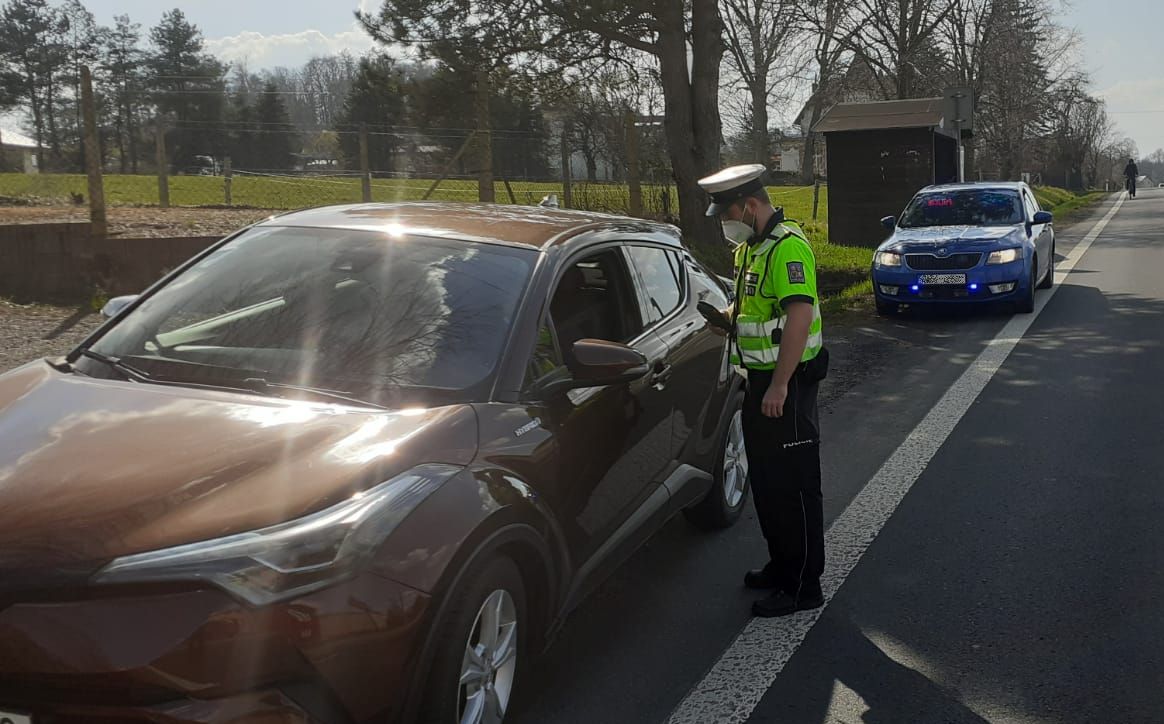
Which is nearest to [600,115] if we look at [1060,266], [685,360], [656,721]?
[1060,266]

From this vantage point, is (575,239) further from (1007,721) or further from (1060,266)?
(1060,266)

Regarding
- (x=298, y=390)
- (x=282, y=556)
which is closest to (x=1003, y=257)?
(x=298, y=390)

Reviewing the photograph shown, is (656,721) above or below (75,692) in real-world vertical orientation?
below

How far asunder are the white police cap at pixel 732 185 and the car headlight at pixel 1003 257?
9.16m

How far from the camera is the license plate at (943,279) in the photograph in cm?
1233

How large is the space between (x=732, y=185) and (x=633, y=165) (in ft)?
42.7

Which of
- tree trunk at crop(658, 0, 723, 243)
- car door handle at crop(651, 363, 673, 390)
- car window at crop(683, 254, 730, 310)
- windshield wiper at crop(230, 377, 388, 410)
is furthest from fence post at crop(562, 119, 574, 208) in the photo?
windshield wiper at crop(230, 377, 388, 410)

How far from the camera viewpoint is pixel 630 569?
4.70 meters

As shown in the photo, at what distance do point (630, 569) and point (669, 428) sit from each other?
29.4 inches

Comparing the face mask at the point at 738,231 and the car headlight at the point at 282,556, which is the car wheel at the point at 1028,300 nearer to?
the face mask at the point at 738,231

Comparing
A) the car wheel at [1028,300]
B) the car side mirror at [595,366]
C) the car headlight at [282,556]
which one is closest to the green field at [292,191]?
the car wheel at [1028,300]

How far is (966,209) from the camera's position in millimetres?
14070

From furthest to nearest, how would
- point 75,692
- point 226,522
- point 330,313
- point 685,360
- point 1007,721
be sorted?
point 685,360, point 330,313, point 1007,721, point 226,522, point 75,692

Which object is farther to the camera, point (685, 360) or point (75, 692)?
point (685, 360)
